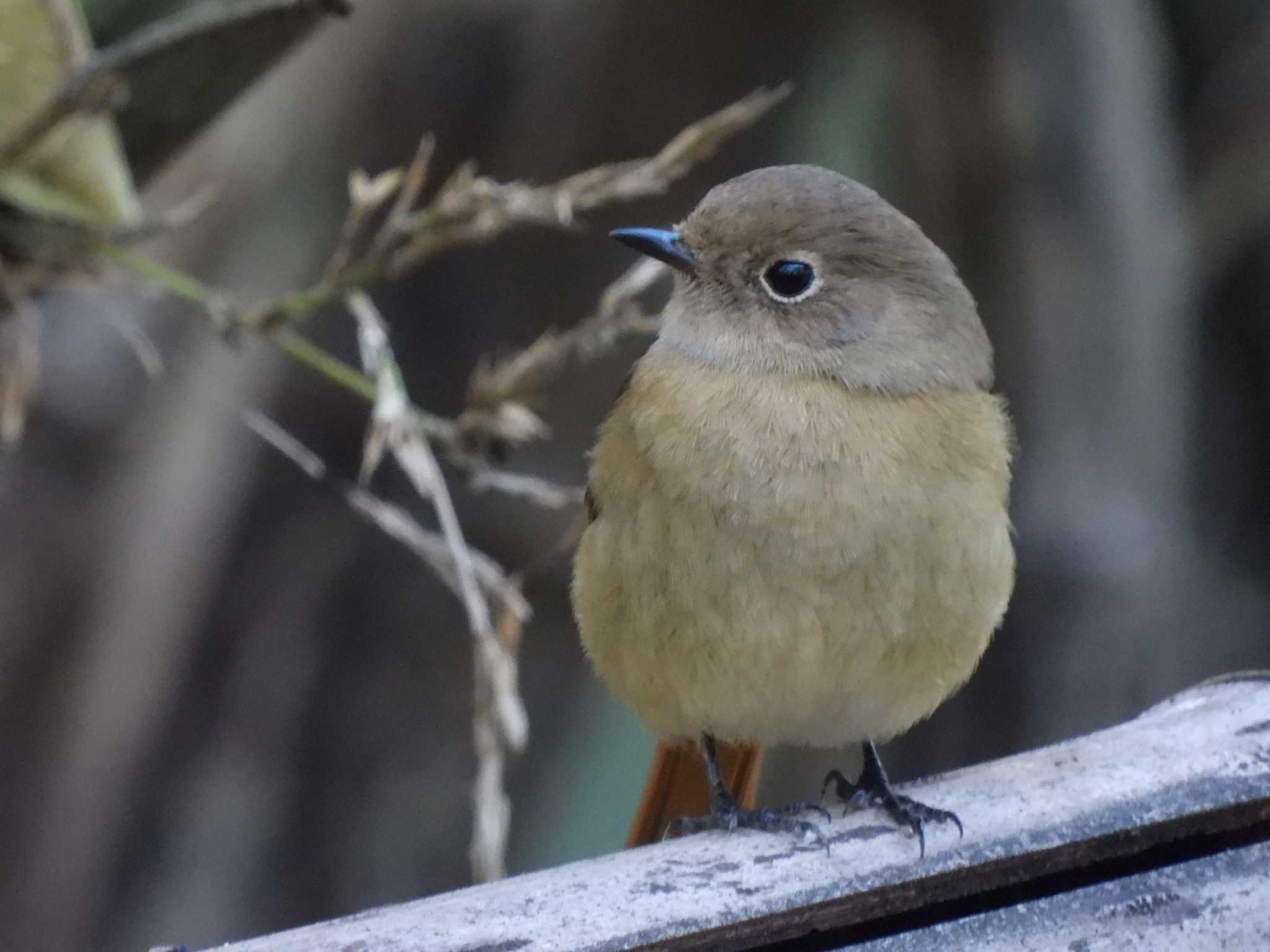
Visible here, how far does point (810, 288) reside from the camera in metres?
2.81

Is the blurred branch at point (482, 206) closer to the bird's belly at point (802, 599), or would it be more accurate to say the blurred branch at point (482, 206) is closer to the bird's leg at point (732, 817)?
the bird's belly at point (802, 599)

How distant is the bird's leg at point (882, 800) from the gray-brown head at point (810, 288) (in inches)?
24.8

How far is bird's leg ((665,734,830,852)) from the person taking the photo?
232 cm

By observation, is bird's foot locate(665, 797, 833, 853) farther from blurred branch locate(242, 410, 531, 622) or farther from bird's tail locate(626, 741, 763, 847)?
blurred branch locate(242, 410, 531, 622)

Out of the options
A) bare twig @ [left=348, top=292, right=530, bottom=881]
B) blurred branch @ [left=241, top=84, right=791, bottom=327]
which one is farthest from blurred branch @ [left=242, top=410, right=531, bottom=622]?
blurred branch @ [left=241, top=84, right=791, bottom=327]

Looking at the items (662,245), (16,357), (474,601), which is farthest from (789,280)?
(16,357)

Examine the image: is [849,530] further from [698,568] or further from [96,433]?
[96,433]

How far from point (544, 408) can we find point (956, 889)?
3040 millimetres

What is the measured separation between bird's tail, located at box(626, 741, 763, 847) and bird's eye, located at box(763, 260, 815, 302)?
32.4 inches

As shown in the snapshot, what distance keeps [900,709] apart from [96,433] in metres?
2.52

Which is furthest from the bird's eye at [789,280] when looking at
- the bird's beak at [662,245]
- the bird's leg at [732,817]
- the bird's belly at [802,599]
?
the bird's leg at [732,817]

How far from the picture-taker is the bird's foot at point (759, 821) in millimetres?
2295

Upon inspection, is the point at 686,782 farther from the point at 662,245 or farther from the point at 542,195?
the point at 542,195

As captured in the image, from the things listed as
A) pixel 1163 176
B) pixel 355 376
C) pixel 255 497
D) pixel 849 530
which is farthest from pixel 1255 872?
pixel 255 497
